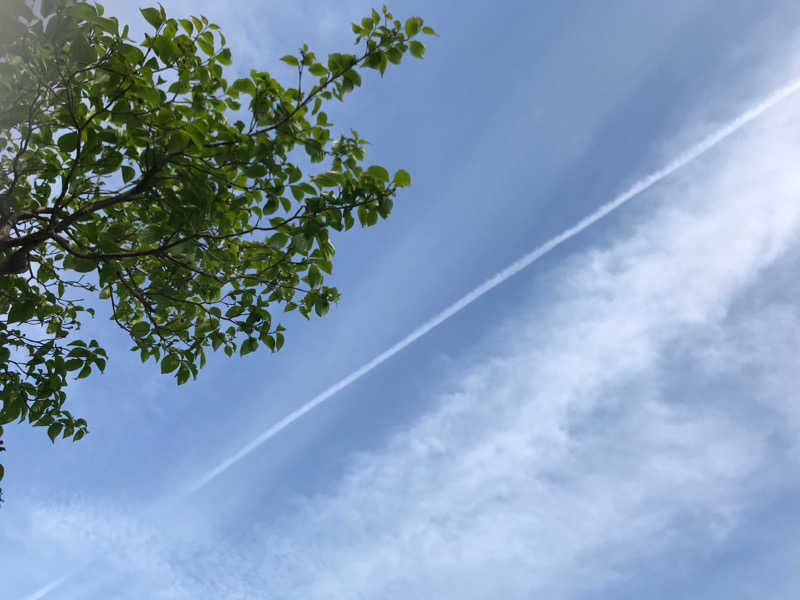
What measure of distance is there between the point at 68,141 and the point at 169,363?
266cm

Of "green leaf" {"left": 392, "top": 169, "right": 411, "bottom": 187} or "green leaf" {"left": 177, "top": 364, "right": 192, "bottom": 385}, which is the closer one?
"green leaf" {"left": 392, "top": 169, "right": 411, "bottom": 187}

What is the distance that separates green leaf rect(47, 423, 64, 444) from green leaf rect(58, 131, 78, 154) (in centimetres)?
343

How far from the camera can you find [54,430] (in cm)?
625

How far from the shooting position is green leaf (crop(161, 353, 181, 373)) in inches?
243

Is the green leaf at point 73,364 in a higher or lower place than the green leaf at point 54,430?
higher

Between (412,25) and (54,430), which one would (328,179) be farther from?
(54,430)

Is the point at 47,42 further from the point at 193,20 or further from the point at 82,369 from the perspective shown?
the point at 82,369

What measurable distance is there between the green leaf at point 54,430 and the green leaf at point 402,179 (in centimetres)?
503

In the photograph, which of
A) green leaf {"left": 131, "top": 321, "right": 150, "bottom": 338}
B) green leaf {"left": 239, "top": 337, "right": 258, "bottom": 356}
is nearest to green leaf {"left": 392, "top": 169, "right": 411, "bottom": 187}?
green leaf {"left": 239, "top": 337, "right": 258, "bottom": 356}

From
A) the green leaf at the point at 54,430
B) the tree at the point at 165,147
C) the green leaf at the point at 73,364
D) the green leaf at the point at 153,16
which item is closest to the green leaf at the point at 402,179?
the tree at the point at 165,147

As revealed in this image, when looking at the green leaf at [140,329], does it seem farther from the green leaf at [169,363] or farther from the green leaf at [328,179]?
the green leaf at [328,179]

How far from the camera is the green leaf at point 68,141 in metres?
4.57

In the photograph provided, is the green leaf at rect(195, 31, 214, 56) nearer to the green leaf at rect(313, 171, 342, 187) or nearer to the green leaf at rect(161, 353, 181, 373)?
the green leaf at rect(313, 171, 342, 187)

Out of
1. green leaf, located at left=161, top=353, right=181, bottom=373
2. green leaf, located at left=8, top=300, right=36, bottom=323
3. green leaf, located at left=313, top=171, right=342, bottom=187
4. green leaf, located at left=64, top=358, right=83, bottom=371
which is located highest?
green leaf, located at left=313, top=171, right=342, bottom=187
